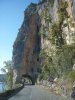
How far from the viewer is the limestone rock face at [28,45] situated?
15300 cm

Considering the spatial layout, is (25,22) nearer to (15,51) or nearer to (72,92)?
(15,51)

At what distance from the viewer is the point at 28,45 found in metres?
154

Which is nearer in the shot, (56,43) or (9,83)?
(56,43)

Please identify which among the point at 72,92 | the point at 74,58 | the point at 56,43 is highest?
the point at 56,43

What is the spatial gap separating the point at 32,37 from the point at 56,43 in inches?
4193

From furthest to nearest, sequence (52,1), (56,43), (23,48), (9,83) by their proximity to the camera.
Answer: (23,48)
(9,83)
(52,1)
(56,43)

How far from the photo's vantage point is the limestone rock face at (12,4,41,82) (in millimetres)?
153000

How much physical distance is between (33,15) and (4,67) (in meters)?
38.3

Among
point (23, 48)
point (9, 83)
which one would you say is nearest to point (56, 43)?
point (9, 83)

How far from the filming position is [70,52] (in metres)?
40.7

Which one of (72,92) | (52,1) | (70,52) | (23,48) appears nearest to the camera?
(72,92)

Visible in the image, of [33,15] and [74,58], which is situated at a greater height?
[33,15]

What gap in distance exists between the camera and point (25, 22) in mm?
155875

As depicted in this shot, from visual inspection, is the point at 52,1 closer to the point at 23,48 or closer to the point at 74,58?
the point at 74,58
